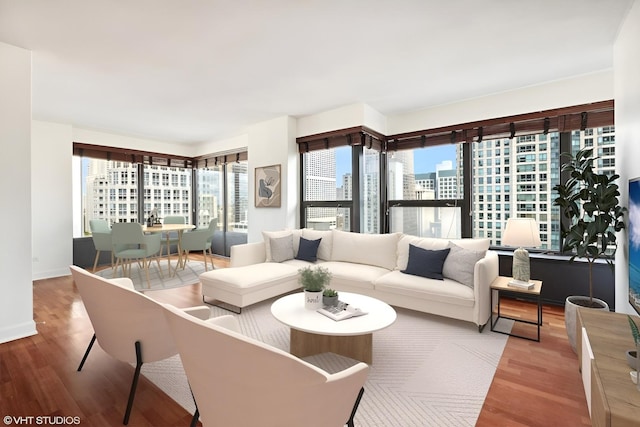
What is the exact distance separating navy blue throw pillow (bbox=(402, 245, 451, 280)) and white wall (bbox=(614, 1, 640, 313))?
1.33 meters

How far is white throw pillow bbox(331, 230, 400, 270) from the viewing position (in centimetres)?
376

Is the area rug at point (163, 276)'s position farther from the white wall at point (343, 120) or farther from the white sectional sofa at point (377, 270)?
the white wall at point (343, 120)

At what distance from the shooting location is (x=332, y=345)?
7.81ft

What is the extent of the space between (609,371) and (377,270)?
235 centimetres

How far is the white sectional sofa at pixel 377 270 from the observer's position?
9.55 ft

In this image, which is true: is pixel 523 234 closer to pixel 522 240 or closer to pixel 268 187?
pixel 522 240

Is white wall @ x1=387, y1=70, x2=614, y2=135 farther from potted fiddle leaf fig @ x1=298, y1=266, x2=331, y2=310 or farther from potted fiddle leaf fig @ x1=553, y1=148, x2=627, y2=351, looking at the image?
potted fiddle leaf fig @ x1=298, y1=266, x2=331, y2=310

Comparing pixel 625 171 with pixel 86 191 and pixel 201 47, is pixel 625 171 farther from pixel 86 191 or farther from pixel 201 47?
pixel 86 191

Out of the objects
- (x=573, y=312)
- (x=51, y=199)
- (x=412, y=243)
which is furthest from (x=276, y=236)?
(x=51, y=199)

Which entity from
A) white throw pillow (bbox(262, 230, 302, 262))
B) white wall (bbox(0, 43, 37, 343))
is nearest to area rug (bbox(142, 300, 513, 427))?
white throw pillow (bbox(262, 230, 302, 262))

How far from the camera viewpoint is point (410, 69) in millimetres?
3203

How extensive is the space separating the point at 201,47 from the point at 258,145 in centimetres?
259

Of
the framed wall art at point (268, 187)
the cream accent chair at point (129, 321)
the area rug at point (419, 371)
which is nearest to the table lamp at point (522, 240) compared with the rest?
the area rug at point (419, 371)

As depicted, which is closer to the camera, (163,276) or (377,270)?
(377,270)
